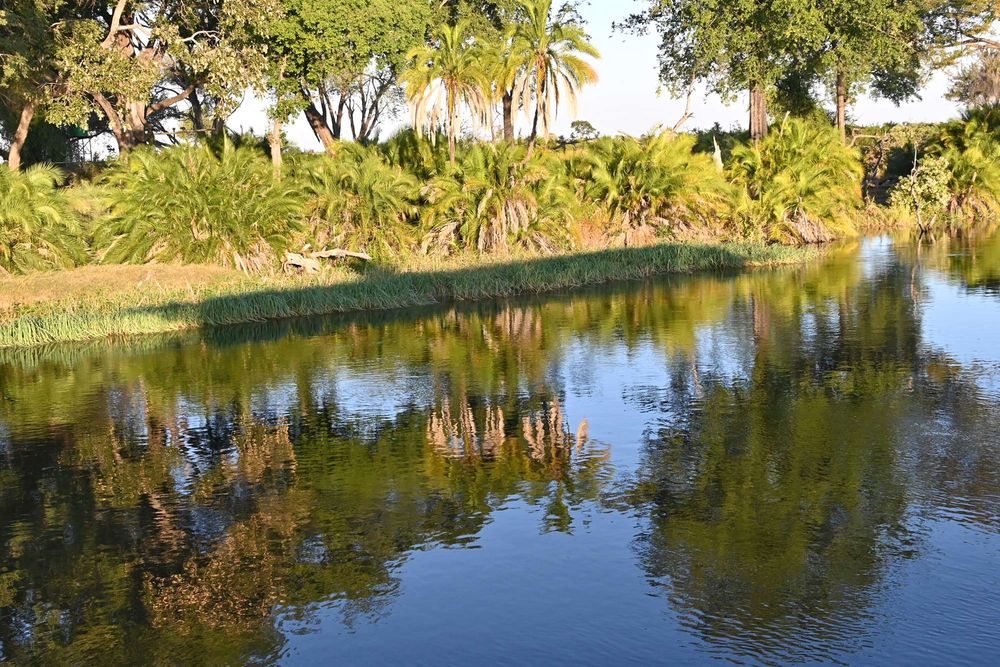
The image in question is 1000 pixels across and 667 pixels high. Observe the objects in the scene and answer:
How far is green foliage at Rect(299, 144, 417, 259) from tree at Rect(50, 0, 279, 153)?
6.05m

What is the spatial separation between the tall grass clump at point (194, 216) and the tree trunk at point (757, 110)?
23.8 meters

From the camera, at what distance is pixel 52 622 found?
747 centimetres

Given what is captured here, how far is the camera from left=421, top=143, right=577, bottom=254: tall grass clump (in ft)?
102

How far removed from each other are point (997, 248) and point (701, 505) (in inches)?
1063

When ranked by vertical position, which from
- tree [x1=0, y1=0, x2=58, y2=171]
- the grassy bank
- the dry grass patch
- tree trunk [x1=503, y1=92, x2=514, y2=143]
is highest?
tree [x1=0, y1=0, x2=58, y2=171]

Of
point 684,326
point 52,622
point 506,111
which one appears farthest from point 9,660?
point 506,111

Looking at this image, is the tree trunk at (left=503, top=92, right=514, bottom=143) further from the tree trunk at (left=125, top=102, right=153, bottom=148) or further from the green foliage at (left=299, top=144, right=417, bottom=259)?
the tree trunk at (left=125, top=102, right=153, bottom=148)

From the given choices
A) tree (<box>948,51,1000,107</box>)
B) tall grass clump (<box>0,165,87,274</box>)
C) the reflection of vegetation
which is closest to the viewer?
the reflection of vegetation

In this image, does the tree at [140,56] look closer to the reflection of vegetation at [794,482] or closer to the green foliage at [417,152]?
the green foliage at [417,152]

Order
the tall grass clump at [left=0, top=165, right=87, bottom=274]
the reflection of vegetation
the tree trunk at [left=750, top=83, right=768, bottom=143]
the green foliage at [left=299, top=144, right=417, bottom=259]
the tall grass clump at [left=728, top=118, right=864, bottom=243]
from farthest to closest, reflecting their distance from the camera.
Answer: the tree trunk at [left=750, top=83, right=768, bottom=143]
the tall grass clump at [left=728, top=118, right=864, bottom=243]
the green foliage at [left=299, top=144, right=417, bottom=259]
the tall grass clump at [left=0, top=165, right=87, bottom=274]
the reflection of vegetation

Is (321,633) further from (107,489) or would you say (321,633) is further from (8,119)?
(8,119)

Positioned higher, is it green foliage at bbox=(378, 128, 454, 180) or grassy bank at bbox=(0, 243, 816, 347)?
green foliage at bbox=(378, 128, 454, 180)

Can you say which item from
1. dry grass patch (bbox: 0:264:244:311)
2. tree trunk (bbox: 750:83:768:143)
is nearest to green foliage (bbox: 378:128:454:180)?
dry grass patch (bbox: 0:264:244:311)

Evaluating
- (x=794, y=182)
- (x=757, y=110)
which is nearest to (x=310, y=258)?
(x=794, y=182)
